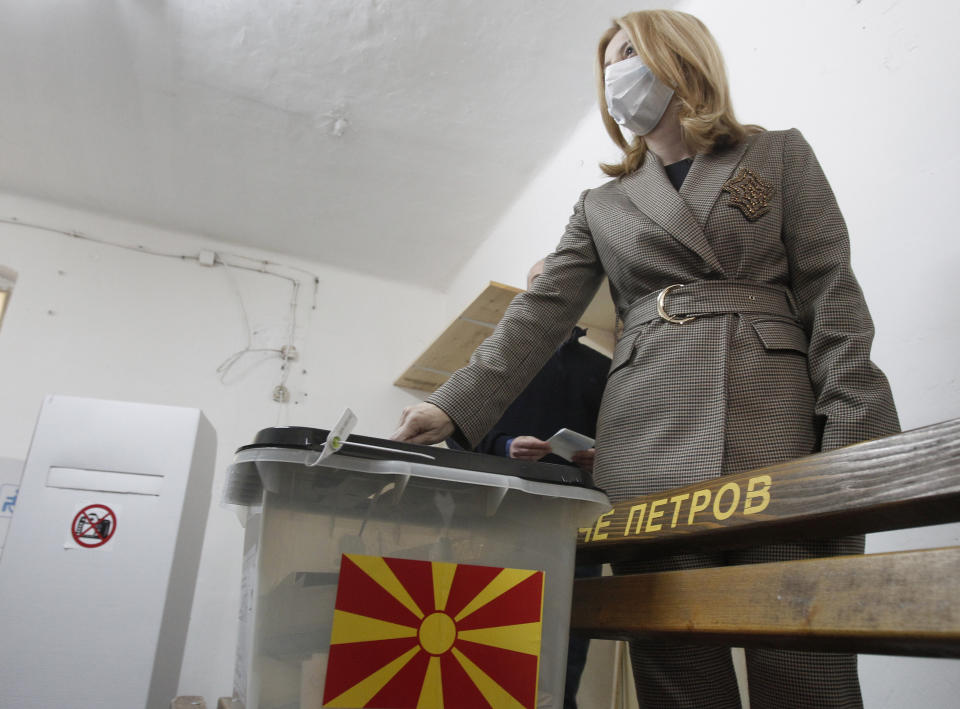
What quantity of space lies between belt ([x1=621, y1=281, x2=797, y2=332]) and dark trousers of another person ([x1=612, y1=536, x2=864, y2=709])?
0.84ft

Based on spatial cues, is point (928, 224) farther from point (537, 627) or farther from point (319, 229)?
point (319, 229)

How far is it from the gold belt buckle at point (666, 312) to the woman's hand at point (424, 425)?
0.27 m

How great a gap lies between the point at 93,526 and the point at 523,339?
151 centimetres

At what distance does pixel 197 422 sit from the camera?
81.7 inches

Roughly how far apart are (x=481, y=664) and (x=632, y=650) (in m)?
0.22

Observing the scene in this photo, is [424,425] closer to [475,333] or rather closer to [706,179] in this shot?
[706,179]

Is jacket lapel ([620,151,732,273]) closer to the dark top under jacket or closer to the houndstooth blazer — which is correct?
the houndstooth blazer

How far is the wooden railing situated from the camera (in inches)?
17.3

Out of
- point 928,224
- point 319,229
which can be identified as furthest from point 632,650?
point 319,229

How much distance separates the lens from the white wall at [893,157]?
1.06 meters

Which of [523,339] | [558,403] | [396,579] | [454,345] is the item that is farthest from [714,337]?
[454,345]

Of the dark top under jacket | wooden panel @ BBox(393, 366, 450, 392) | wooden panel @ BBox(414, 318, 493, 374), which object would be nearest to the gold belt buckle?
the dark top under jacket

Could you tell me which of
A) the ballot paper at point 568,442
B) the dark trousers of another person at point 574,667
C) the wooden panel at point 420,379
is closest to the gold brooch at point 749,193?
the ballot paper at point 568,442

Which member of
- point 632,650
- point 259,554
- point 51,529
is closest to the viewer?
point 259,554
